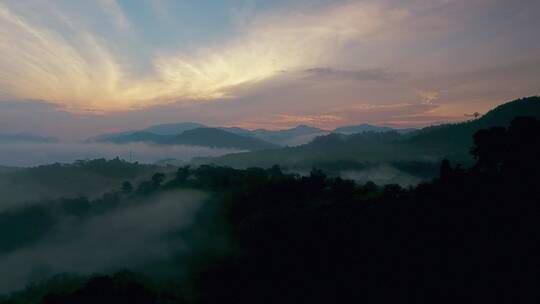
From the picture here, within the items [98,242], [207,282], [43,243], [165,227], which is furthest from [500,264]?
[43,243]

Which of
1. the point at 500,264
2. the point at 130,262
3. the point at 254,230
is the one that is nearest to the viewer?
the point at 500,264

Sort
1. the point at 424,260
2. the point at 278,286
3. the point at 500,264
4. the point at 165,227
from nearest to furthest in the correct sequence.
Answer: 1. the point at 500,264
2. the point at 424,260
3. the point at 278,286
4. the point at 165,227

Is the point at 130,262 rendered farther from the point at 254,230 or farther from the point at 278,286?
the point at 278,286

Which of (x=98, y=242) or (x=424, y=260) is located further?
(x=98, y=242)

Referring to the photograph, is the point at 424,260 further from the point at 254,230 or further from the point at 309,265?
the point at 254,230

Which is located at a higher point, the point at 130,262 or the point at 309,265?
the point at 309,265

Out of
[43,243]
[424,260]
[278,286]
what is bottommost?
[43,243]
